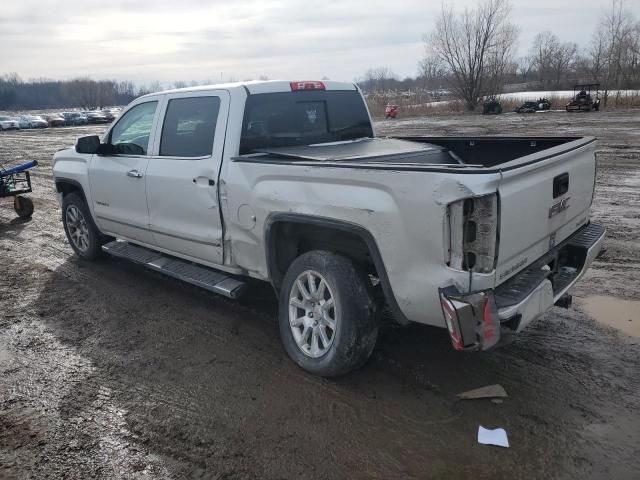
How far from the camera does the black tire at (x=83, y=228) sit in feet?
21.4

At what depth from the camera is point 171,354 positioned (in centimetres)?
432

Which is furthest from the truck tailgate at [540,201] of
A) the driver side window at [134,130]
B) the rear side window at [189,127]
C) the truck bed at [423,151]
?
the driver side window at [134,130]

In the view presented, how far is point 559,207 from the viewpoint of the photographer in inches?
143

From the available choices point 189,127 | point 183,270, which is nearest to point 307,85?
point 189,127

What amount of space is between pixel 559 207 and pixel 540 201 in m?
0.40

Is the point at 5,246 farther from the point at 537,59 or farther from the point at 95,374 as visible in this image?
the point at 537,59

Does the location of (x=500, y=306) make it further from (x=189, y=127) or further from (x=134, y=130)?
(x=134, y=130)

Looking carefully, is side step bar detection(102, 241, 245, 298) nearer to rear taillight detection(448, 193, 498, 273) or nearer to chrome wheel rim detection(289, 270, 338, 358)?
chrome wheel rim detection(289, 270, 338, 358)

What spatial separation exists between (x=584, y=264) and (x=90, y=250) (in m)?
5.50

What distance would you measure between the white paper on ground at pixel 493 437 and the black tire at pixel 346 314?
2.95 ft

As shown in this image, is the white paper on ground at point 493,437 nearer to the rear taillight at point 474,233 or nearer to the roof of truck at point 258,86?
the rear taillight at point 474,233

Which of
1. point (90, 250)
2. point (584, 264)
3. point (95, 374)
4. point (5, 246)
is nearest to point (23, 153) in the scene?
point (5, 246)

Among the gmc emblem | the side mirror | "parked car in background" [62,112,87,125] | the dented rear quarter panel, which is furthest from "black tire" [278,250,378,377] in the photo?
"parked car in background" [62,112,87,125]

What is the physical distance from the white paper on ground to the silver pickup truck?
557 mm
